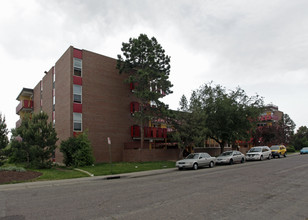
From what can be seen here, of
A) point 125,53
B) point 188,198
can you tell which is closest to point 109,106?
point 125,53

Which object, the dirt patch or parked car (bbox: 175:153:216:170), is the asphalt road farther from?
parked car (bbox: 175:153:216:170)

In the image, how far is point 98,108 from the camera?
87.6 ft

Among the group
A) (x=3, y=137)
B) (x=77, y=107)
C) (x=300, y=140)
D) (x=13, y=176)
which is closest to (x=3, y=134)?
(x=3, y=137)

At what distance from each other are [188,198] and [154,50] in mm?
20795

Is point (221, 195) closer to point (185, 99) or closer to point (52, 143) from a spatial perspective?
point (52, 143)

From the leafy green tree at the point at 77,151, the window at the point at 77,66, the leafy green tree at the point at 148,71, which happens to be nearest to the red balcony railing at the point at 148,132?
the leafy green tree at the point at 148,71

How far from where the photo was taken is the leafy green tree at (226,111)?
28609mm

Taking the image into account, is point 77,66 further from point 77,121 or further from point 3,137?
point 3,137

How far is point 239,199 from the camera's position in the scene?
8.12m

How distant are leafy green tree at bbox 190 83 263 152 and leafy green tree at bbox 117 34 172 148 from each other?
169 inches

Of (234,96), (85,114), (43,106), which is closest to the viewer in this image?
(85,114)

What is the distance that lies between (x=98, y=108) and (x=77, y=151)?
21.6 feet

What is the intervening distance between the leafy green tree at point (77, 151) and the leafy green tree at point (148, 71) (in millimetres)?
6408

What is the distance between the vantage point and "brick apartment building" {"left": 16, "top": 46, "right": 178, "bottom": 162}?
25500 mm
